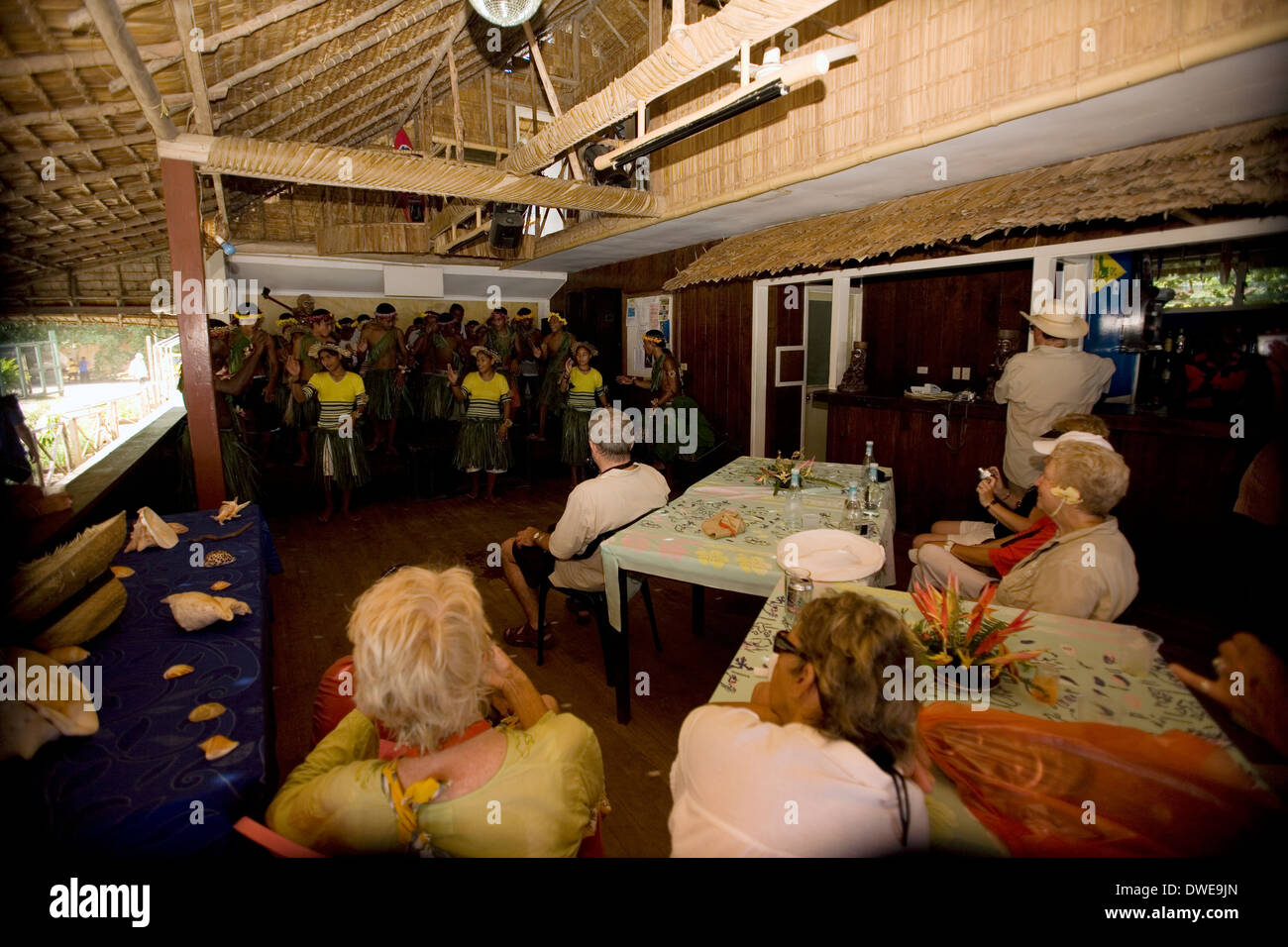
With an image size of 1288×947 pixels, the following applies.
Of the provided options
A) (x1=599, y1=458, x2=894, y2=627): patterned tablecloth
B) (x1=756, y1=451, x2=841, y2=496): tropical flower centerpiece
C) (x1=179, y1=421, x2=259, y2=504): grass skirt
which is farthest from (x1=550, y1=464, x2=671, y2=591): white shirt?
(x1=179, y1=421, x2=259, y2=504): grass skirt

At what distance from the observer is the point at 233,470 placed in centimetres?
566

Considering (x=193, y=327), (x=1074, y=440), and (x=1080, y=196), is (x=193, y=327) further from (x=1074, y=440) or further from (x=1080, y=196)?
(x=1080, y=196)

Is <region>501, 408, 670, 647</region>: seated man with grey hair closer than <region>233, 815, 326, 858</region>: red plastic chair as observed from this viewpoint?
No

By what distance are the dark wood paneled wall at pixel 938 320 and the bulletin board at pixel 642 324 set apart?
2.54m

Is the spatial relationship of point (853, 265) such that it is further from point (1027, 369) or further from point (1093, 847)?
point (1093, 847)

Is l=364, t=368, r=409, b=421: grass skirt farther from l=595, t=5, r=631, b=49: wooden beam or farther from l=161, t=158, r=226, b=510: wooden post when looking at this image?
l=595, t=5, r=631, b=49: wooden beam

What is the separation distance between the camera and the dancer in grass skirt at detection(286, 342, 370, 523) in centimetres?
587

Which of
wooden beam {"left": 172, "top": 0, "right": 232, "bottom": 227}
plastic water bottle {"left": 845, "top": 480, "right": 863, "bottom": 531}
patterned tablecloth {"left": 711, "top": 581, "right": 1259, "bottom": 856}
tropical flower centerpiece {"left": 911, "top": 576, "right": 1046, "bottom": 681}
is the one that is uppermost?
wooden beam {"left": 172, "top": 0, "right": 232, "bottom": 227}

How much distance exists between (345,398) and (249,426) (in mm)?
2371

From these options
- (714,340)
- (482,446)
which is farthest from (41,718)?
(714,340)

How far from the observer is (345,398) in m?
5.94

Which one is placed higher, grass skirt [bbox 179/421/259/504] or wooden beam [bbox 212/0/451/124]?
wooden beam [bbox 212/0/451/124]
